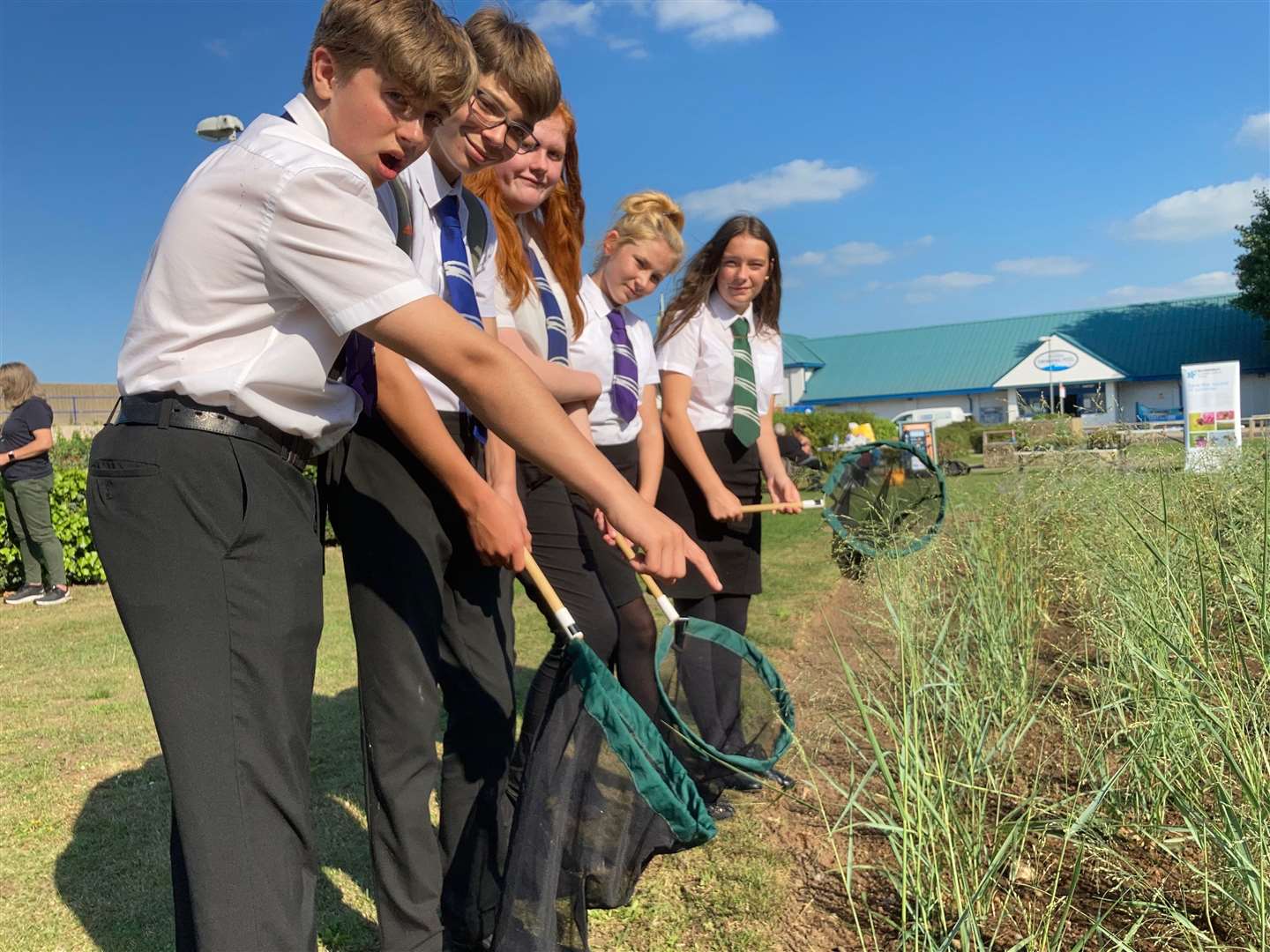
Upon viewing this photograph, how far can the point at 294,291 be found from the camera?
5.01 feet

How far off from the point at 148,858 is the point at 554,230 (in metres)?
2.35

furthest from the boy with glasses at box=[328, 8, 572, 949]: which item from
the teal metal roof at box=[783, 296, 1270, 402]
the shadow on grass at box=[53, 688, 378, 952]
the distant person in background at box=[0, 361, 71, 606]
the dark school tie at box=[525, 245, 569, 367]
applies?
the teal metal roof at box=[783, 296, 1270, 402]

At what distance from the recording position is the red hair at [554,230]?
2732 millimetres

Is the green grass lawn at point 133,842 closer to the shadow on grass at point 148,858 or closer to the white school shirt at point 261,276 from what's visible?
the shadow on grass at point 148,858

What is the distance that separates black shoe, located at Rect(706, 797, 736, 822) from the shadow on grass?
1107mm

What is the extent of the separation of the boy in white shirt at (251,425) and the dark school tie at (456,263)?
1.94 ft

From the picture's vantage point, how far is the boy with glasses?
2156 millimetres

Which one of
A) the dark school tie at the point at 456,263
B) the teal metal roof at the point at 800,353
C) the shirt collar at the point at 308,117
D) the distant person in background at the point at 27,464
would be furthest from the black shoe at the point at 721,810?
the teal metal roof at the point at 800,353

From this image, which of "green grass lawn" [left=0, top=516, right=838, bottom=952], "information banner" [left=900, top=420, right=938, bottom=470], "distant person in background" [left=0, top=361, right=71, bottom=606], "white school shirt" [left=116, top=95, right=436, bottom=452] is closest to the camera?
"white school shirt" [left=116, top=95, right=436, bottom=452]

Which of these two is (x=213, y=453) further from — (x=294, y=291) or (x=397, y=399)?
(x=397, y=399)

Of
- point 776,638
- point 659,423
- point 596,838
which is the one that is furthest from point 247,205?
point 776,638

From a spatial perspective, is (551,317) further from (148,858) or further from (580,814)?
(148,858)

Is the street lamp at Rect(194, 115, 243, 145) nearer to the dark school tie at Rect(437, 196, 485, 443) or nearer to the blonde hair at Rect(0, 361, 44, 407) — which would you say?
the blonde hair at Rect(0, 361, 44, 407)

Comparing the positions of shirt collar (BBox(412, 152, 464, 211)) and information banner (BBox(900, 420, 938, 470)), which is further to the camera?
information banner (BBox(900, 420, 938, 470))
